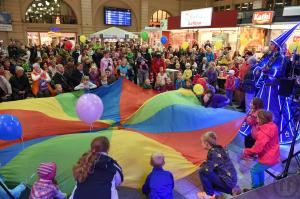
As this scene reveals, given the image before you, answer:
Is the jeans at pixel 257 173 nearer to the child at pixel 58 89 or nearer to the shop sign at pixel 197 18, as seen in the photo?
the child at pixel 58 89

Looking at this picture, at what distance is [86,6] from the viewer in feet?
66.9

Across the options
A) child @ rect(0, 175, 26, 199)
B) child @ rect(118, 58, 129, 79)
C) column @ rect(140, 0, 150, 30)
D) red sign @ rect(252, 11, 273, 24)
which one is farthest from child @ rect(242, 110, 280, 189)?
column @ rect(140, 0, 150, 30)

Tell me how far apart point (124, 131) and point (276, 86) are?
2.80 metres

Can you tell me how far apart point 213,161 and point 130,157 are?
103 cm

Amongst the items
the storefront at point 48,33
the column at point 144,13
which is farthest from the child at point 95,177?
the column at point 144,13

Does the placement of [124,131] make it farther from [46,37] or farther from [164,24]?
[46,37]

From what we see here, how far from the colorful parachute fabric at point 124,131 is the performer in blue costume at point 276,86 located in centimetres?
102

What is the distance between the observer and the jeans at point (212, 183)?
301 cm

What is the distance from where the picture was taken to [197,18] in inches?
549

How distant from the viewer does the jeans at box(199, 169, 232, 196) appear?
3.01m

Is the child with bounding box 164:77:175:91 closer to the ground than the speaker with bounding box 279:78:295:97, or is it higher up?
closer to the ground

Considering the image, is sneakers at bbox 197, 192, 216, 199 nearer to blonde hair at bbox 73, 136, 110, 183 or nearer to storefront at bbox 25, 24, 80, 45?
blonde hair at bbox 73, 136, 110, 183

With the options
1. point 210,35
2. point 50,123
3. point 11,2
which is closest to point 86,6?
point 11,2

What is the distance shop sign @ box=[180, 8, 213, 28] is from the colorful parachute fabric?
8801 mm
